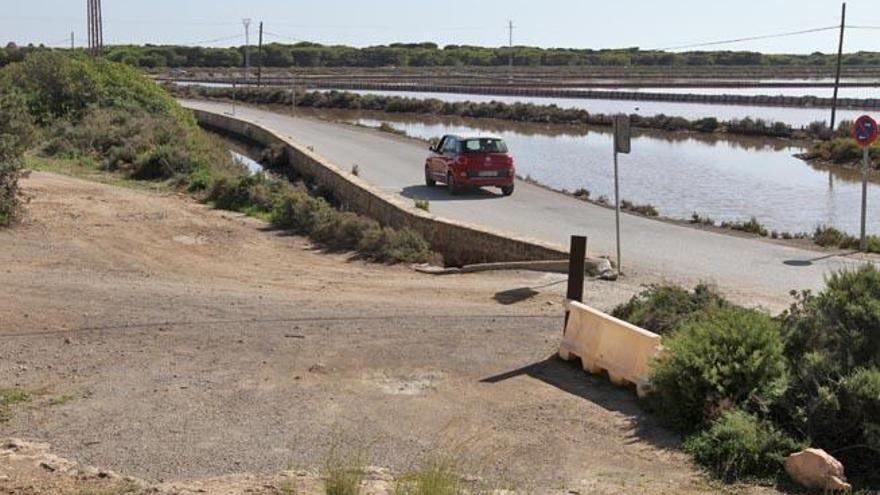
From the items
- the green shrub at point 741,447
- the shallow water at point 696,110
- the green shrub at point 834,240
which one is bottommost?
the shallow water at point 696,110

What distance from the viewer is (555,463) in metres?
8.87

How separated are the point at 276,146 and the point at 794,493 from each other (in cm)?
3688

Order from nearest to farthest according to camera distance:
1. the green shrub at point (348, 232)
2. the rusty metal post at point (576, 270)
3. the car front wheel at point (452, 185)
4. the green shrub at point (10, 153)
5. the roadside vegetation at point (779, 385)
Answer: the roadside vegetation at point (779, 385) → the rusty metal post at point (576, 270) → the green shrub at point (348, 232) → the green shrub at point (10, 153) → the car front wheel at point (452, 185)

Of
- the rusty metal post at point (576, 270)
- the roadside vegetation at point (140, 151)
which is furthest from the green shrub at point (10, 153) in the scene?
the rusty metal post at point (576, 270)

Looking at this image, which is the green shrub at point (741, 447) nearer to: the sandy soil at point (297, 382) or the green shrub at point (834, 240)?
the sandy soil at point (297, 382)

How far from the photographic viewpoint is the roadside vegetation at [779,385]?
8781 millimetres

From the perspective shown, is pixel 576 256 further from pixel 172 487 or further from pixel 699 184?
pixel 699 184

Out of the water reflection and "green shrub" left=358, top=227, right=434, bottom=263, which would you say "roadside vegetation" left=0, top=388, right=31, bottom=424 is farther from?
the water reflection

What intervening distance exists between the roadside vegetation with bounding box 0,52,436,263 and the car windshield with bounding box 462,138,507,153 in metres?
3.89

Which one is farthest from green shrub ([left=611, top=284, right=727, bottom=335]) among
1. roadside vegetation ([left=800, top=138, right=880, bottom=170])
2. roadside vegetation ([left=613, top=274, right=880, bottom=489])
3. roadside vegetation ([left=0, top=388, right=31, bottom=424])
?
roadside vegetation ([left=800, top=138, right=880, bottom=170])

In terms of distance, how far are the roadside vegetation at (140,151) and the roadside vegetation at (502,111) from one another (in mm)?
29459

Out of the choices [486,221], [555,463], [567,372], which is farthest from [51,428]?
[486,221]

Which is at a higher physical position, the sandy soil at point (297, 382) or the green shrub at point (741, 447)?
the green shrub at point (741, 447)

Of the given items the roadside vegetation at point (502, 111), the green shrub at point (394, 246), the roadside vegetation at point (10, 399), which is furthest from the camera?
the roadside vegetation at point (502, 111)
